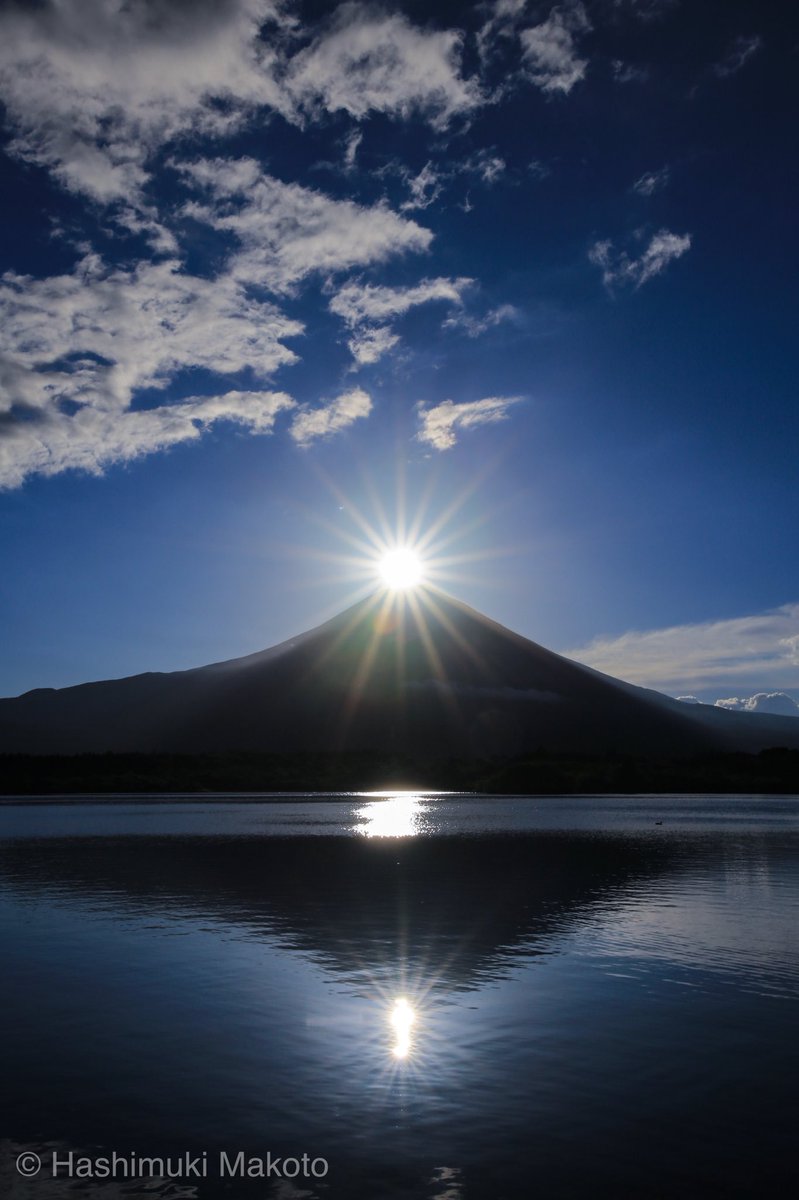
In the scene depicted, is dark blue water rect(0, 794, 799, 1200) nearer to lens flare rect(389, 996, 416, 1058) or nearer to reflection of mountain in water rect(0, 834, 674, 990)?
lens flare rect(389, 996, 416, 1058)

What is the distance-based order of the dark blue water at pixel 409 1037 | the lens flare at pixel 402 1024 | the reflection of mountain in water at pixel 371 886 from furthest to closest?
the reflection of mountain in water at pixel 371 886
the lens flare at pixel 402 1024
the dark blue water at pixel 409 1037

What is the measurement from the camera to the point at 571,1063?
16203 mm

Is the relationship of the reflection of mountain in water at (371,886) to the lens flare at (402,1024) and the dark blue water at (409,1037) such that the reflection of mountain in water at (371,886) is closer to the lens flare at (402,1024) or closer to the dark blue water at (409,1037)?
the dark blue water at (409,1037)

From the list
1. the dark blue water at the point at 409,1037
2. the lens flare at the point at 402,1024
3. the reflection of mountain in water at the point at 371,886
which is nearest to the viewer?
the dark blue water at the point at 409,1037

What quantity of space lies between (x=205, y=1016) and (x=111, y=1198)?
28.3 ft

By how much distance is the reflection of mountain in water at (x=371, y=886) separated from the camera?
88.5 ft

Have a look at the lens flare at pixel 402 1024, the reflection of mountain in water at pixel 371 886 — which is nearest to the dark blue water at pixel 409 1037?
the lens flare at pixel 402 1024

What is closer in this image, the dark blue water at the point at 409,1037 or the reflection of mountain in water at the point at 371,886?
the dark blue water at the point at 409,1037

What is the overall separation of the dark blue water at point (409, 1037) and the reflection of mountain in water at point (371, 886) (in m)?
0.25

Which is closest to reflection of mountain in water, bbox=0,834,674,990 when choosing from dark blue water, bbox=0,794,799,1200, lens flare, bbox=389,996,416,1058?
dark blue water, bbox=0,794,799,1200

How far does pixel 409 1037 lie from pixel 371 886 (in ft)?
81.1

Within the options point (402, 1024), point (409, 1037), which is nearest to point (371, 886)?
point (402, 1024)

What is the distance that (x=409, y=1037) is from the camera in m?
17.8

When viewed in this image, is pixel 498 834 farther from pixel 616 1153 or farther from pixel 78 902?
pixel 616 1153
